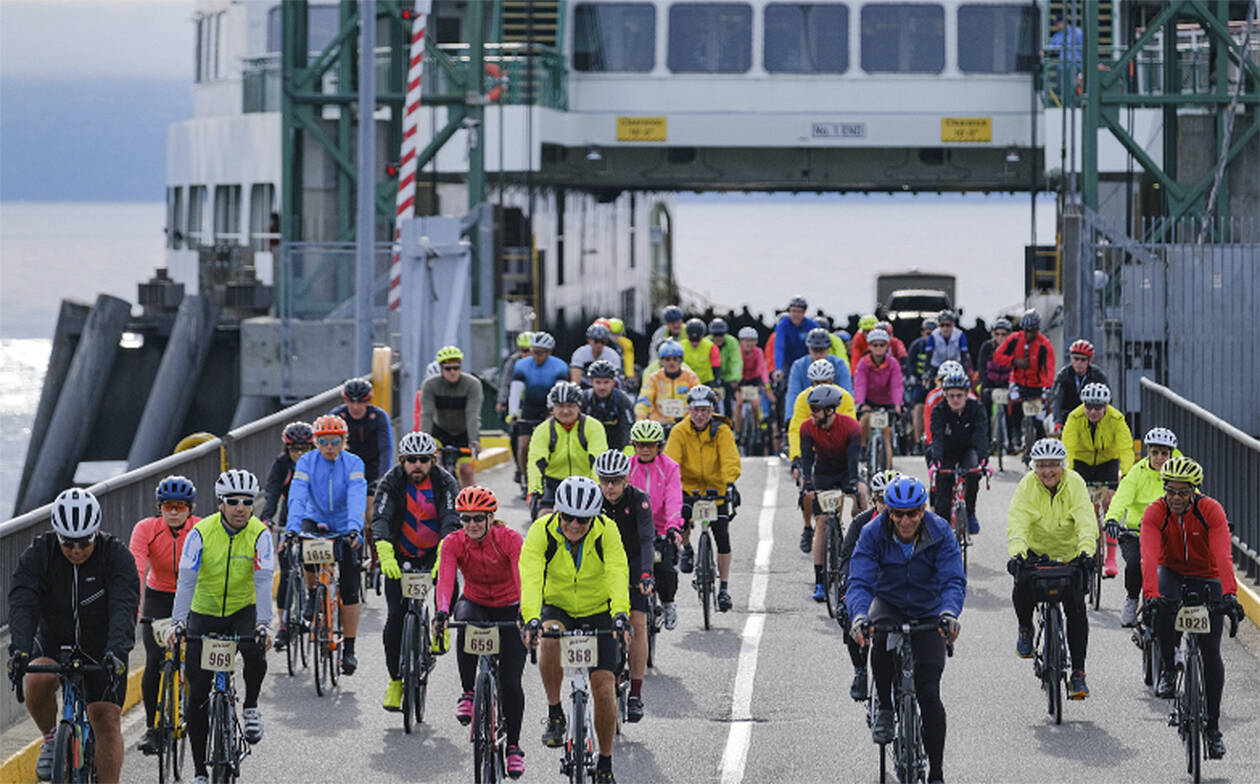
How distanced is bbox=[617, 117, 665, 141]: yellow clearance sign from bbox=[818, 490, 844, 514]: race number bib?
29.4 metres

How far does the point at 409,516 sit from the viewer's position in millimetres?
13938

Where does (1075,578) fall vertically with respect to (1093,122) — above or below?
below

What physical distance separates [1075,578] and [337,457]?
A: 5056 millimetres

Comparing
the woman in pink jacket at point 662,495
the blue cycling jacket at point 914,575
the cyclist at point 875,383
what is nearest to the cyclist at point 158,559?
the woman in pink jacket at point 662,495

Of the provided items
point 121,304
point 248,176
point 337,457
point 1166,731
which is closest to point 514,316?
point 121,304

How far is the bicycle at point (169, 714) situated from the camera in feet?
39.4

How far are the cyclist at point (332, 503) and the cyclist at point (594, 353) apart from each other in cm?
754

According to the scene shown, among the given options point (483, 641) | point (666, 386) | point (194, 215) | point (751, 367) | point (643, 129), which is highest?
point (643, 129)

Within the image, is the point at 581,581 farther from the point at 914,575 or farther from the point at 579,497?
the point at 914,575

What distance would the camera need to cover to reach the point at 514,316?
35.7 metres

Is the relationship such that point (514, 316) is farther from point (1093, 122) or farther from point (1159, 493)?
point (1159, 493)

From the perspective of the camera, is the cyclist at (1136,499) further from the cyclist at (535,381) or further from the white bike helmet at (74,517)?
the cyclist at (535,381)

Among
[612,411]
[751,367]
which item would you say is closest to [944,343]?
[751,367]

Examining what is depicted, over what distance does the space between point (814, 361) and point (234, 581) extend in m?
10.1
